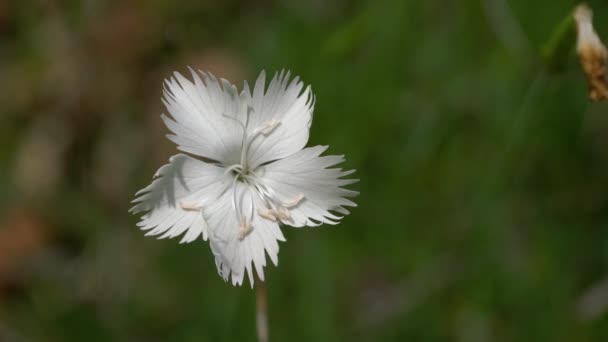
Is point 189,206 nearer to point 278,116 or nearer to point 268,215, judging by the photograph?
point 268,215

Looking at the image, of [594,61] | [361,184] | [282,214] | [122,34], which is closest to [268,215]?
[282,214]

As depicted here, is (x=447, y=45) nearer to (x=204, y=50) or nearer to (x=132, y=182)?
(x=204, y=50)

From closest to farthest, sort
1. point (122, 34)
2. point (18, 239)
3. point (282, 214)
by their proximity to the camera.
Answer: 1. point (282, 214)
2. point (18, 239)
3. point (122, 34)

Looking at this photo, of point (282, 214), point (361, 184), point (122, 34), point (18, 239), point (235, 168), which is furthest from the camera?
point (122, 34)

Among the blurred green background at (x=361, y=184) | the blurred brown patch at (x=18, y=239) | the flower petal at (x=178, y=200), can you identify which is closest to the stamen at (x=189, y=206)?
the flower petal at (x=178, y=200)

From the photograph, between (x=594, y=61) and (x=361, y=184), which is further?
(x=361, y=184)

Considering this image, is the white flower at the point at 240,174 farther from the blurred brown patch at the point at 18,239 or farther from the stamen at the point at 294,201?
the blurred brown patch at the point at 18,239

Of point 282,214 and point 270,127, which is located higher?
point 270,127
